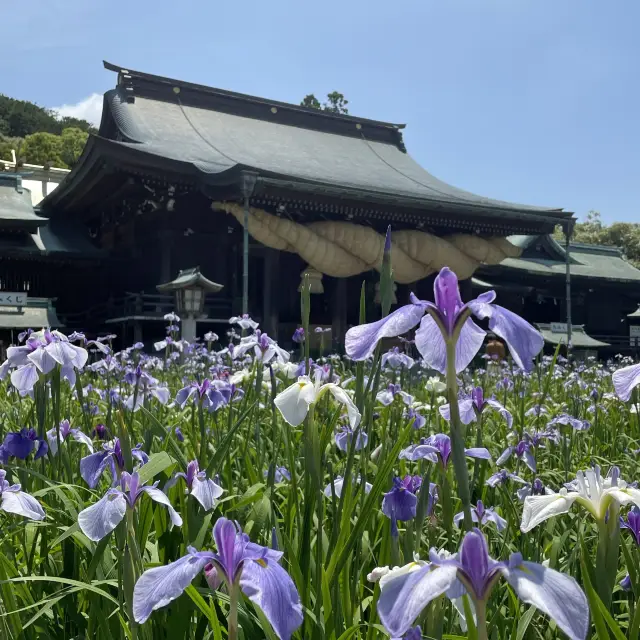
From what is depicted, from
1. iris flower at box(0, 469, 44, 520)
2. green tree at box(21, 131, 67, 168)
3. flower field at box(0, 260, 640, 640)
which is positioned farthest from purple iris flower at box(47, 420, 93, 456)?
green tree at box(21, 131, 67, 168)

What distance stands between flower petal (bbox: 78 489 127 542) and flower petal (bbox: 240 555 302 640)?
278mm

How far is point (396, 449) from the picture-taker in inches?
39.8

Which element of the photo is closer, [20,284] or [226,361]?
[226,361]

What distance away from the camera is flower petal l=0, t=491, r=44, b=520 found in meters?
1.21

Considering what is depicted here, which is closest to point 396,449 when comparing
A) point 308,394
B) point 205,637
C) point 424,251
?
point 308,394

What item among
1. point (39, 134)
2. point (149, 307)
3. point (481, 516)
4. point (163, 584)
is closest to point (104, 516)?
point (163, 584)

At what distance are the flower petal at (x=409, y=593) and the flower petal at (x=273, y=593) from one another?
118 millimetres

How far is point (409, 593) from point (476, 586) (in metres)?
0.06

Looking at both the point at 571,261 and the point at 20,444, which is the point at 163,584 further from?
the point at 571,261

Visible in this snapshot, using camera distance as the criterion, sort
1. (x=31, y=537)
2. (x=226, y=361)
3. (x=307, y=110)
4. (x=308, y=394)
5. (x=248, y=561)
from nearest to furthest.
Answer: (x=248, y=561)
(x=308, y=394)
(x=31, y=537)
(x=226, y=361)
(x=307, y=110)

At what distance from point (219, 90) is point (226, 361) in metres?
13.5

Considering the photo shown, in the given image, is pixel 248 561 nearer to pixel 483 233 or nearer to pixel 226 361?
pixel 226 361

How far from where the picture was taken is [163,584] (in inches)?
A: 26.7

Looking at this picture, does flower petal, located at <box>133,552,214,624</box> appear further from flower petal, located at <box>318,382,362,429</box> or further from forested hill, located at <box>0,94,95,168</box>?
forested hill, located at <box>0,94,95,168</box>
